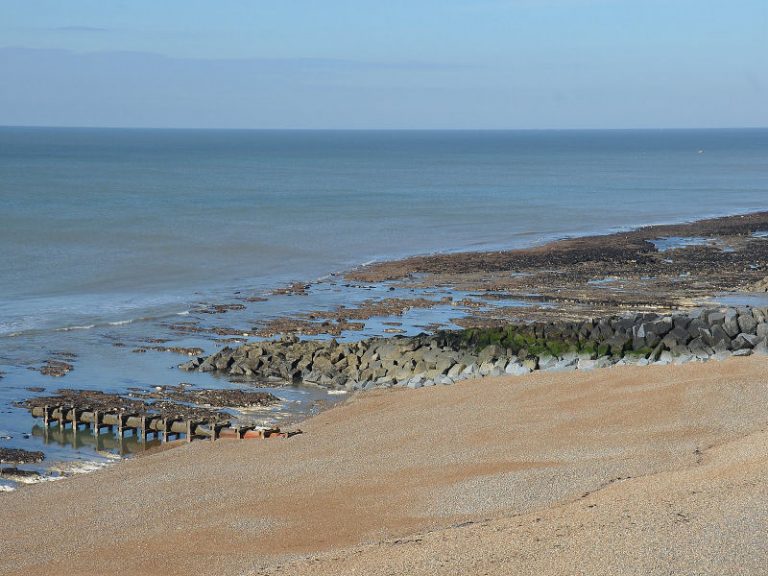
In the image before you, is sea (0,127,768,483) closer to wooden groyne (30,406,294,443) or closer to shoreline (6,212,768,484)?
shoreline (6,212,768,484)

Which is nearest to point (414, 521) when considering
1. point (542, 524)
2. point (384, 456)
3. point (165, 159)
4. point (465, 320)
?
point (542, 524)

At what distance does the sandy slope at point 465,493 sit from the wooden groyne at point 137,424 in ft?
2.66

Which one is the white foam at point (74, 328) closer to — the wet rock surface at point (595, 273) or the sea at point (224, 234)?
the sea at point (224, 234)

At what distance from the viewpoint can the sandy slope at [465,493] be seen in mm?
12828

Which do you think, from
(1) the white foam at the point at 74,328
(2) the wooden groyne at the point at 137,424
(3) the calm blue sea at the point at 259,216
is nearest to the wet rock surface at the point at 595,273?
(3) the calm blue sea at the point at 259,216

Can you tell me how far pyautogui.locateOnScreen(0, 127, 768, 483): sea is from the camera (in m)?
30.1

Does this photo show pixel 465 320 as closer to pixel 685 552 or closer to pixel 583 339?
pixel 583 339

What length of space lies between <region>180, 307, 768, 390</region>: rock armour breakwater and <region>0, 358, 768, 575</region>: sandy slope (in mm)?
1851

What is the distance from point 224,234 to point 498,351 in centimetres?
3709

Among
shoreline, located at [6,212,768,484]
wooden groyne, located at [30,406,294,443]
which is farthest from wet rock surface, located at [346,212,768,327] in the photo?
wooden groyne, located at [30,406,294,443]

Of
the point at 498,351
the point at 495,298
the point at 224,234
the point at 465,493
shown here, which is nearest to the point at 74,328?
the point at 495,298

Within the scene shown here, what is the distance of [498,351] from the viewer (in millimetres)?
26203

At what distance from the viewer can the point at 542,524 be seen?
13.6 meters

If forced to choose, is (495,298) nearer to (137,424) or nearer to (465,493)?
(137,424)
